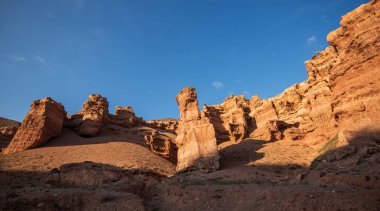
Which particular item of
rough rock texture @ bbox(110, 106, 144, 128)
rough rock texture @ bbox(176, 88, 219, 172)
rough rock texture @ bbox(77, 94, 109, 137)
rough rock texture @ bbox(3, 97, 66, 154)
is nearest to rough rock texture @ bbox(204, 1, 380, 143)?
rough rock texture @ bbox(176, 88, 219, 172)

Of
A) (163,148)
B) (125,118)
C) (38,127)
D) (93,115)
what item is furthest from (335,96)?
(125,118)

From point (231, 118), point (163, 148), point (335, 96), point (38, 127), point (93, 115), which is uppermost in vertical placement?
point (93, 115)

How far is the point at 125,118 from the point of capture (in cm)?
6625

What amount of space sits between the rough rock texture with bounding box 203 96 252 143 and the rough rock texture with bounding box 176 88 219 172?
12.3 metres

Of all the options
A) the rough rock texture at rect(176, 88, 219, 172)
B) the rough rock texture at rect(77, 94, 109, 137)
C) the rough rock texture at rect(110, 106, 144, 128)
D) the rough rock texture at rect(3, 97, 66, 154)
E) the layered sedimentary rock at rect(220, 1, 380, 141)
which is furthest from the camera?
the rough rock texture at rect(110, 106, 144, 128)

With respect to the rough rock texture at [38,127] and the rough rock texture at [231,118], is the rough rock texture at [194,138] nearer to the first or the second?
the rough rock texture at [231,118]

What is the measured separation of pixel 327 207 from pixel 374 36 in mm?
20480

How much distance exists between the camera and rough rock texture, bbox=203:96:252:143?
A: 158 feet

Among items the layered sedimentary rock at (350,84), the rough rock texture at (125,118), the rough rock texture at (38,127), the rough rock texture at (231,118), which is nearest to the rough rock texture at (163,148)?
the rough rock texture at (231,118)

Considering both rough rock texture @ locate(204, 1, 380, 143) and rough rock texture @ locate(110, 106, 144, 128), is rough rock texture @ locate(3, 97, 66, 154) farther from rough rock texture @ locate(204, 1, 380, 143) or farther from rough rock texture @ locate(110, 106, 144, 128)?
rough rock texture @ locate(204, 1, 380, 143)

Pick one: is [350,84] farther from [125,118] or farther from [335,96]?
[125,118]

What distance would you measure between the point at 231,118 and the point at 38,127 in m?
38.4

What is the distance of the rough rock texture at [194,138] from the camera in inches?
1229

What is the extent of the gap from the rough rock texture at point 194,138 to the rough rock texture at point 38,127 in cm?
2502
